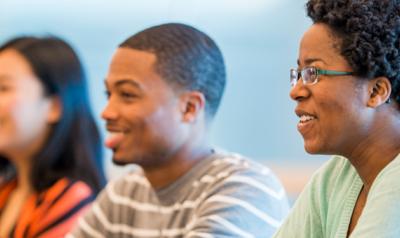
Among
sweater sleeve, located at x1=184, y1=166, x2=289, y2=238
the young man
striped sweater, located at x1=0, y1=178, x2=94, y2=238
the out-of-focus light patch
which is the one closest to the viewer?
sweater sleeve, located at x1=184, y1=166, x2=289, y2=238

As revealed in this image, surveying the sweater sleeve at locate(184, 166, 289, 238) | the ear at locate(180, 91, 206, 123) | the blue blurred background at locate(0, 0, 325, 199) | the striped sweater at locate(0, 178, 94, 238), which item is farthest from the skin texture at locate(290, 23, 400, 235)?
the blue blurred background at locate(0, 0, 325, 199)

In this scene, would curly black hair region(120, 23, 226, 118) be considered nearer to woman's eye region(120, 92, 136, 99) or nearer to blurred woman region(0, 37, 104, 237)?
woman's eye region(120, 92, 136, 99)

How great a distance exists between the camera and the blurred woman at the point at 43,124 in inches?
83.4

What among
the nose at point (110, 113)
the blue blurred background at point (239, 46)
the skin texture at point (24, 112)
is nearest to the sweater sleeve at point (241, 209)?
the nose at point (110, 113)

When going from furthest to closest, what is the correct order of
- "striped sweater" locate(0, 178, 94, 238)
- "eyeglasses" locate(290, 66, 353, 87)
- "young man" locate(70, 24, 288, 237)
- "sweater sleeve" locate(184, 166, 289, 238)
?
"striped sweater" locate(0, 178, 94, 238) < "young man" locate(70, 24, 288, 237) < "sweater sleeve" locate(184, 166, 289, 238) < "eyeglasses" locate(290, 66, 353, 87)

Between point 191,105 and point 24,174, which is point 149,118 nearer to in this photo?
point 191,105

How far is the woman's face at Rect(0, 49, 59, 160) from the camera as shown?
2.15 meters

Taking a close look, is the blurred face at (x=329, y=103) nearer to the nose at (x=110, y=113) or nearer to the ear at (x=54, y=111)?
the nose at (x=110, y=113)

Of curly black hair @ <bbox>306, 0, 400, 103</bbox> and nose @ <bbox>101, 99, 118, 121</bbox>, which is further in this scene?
nose @ <bbox>101, 99, 118, 121</bbox>

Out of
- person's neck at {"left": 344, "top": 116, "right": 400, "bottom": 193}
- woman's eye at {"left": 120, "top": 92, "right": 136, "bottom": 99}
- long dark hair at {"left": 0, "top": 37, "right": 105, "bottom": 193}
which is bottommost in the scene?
long dark hair at {"left": 0, "top": 37, "right": 105, "bottom": 193}

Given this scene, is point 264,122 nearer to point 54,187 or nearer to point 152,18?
point 152,18

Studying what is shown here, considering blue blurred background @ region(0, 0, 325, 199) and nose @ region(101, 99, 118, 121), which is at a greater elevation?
nose @ region(101, 99, 118, 121)

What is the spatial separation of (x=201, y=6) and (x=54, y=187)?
1172mm

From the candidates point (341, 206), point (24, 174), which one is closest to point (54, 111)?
point (24, 174)
